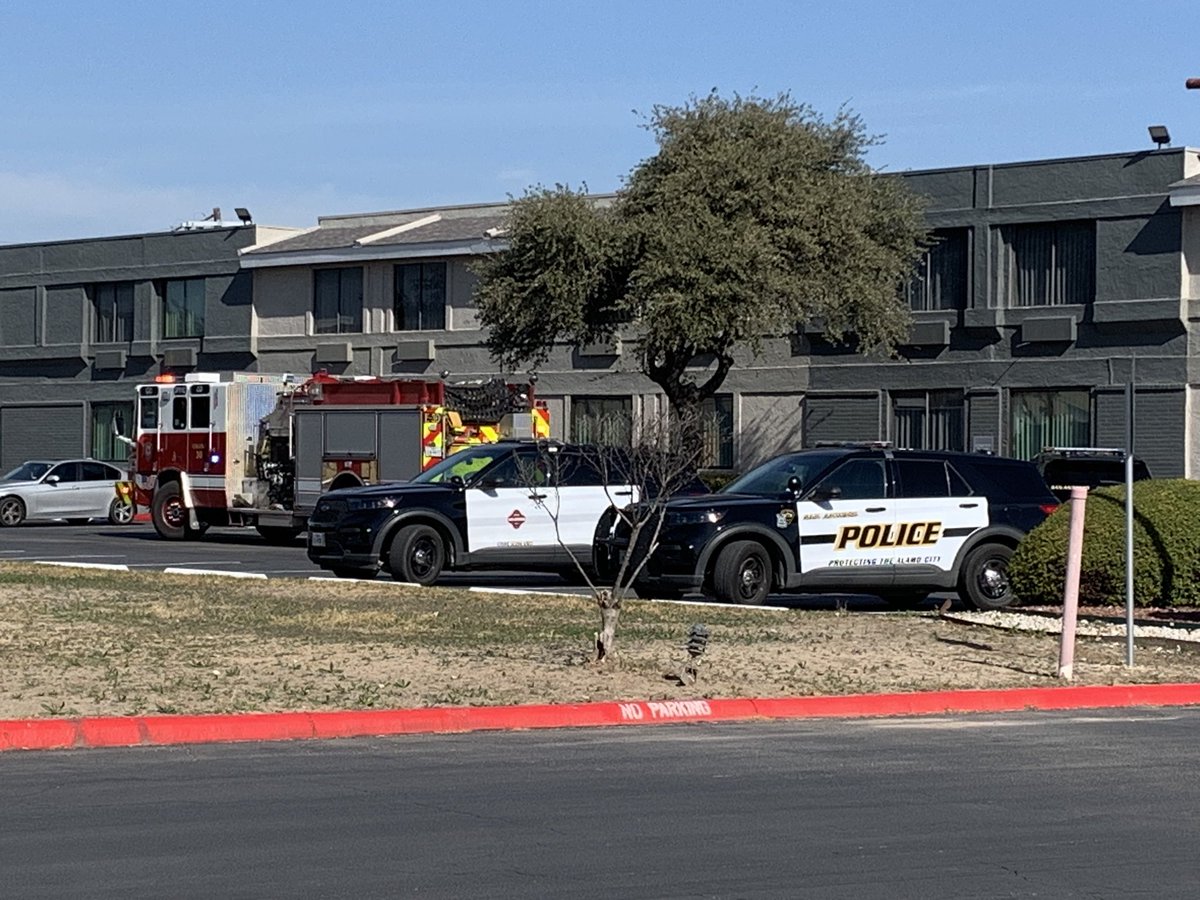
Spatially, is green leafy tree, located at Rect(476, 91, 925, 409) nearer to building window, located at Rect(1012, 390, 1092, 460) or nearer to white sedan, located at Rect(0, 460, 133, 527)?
building window, located at Rect(1012, 390, 1092, 460)

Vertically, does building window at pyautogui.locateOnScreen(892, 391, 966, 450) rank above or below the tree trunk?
above

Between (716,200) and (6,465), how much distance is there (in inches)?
1147

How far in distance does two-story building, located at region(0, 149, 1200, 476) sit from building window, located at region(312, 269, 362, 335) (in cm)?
6

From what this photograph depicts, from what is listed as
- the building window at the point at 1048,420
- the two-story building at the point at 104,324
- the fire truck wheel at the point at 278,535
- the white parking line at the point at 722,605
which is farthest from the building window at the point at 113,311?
the white parking line at the point at 722,605

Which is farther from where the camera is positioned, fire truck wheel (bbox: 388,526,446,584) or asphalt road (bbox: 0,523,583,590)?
asphalt road (bbox: 0,523,583,590)

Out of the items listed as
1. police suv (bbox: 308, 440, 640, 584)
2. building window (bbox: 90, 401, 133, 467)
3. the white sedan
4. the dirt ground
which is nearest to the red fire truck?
the white sedan

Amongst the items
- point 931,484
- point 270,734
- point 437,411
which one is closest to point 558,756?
point 270,734

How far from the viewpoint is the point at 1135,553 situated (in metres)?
19.5

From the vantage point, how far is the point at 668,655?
15836 millimetres

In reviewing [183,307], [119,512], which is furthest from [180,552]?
[183,307]

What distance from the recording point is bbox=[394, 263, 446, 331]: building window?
50062mm

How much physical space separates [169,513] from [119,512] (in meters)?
7.25

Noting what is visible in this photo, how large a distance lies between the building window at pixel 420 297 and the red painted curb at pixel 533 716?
36.2 meters

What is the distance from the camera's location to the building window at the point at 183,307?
2181 inches
